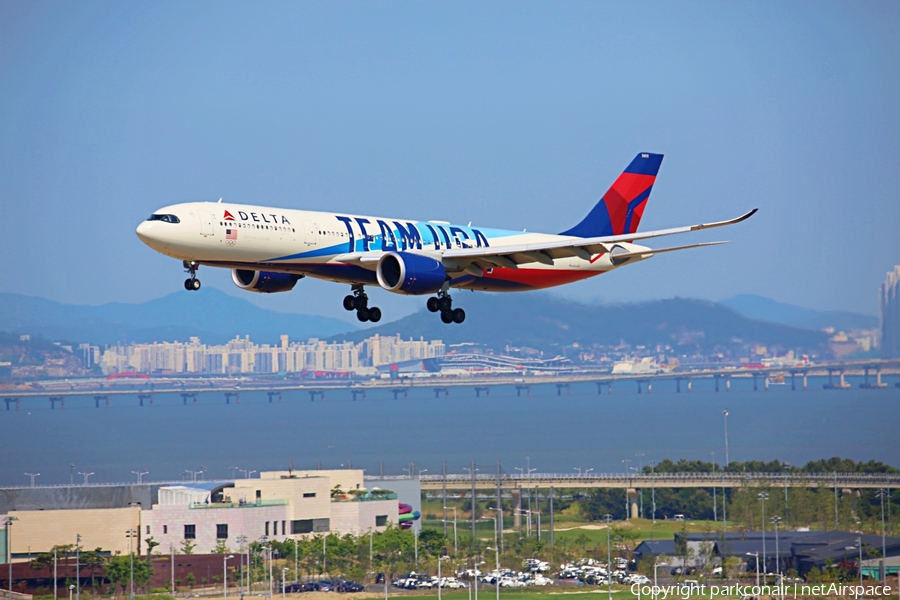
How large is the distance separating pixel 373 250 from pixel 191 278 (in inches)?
279

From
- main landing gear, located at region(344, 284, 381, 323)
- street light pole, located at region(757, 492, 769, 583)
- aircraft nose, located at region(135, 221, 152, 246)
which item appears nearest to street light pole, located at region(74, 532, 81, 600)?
main landing gear, located at region(344, 284, 381, 323)

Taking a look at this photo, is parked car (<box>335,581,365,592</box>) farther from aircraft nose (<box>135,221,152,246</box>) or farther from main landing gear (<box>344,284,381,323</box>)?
aircraft nose (<box>135,221,152,246</box>)

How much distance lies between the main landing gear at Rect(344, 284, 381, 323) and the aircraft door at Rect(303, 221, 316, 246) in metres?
5.94

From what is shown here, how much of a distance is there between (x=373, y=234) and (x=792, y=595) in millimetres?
25171

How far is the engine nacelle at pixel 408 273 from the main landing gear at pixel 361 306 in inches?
173

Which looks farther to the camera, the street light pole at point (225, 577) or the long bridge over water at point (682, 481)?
the long bridge over water at point (682, 481)

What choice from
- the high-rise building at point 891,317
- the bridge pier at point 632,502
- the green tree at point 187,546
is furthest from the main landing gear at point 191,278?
the high-rise building at point 891,317

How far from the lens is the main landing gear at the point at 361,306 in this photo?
47781 millimetres

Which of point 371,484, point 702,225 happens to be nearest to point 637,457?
point 371,484

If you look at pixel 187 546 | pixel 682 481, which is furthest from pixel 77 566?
pixel 682 481

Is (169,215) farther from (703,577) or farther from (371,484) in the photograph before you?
(371,484)

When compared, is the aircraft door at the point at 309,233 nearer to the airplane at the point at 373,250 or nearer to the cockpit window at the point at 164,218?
the airplane at the point at 373,250

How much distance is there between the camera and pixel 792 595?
53.8 metres

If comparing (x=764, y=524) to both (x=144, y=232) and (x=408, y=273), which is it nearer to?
(x=408, y=273)
